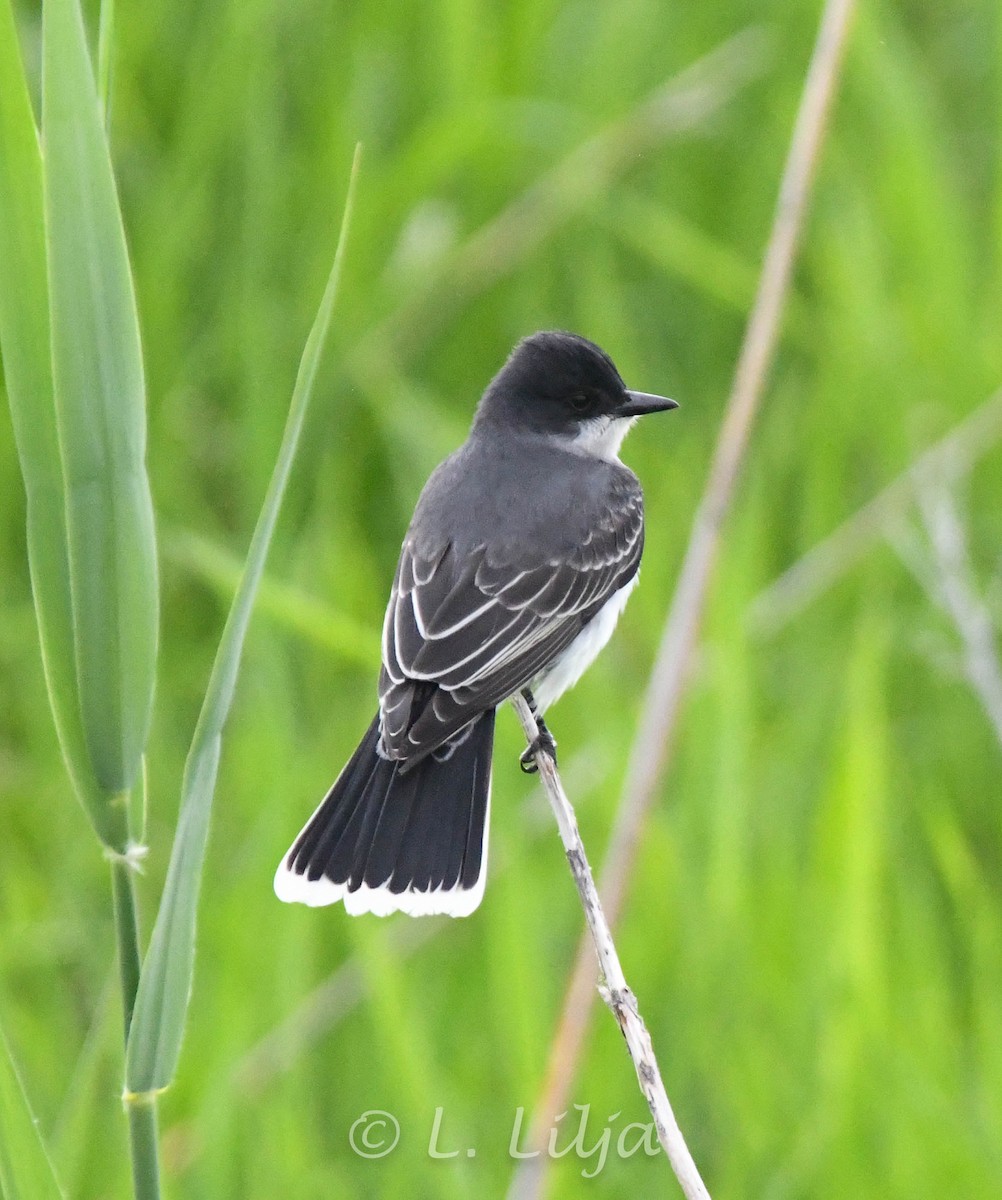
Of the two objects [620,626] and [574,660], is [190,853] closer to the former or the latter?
[574,660]

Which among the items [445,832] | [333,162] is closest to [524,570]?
[445,832]

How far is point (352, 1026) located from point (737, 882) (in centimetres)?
86

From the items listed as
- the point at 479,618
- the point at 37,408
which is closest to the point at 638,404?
the point at 479,618

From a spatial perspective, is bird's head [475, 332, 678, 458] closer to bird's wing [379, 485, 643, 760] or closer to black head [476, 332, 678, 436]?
black head [476, 332, 678, 436]

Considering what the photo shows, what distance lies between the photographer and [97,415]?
1.59 meters

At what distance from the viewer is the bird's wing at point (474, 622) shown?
10.0 feet

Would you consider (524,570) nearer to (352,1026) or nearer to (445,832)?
(445,832)

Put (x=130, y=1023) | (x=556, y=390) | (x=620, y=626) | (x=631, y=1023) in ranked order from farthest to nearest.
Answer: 1. (x=620, y=626)
2. (x=556, y=390)
3. (x=631, y=1023)
4. (x=130, y=1023)

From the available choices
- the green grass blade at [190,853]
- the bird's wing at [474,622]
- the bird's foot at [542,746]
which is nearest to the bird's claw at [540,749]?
the bird's foot at [542,746]

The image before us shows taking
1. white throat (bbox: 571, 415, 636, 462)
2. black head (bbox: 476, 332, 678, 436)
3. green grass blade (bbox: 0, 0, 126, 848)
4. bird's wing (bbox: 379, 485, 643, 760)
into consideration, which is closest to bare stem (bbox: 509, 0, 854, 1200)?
bird's wing (bbox: 379, 485, 643, 760)

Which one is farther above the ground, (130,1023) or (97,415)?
(97,415)

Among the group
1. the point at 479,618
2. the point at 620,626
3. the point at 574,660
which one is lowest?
the point at 620,626

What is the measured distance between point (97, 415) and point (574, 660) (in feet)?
6.84

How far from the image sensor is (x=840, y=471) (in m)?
4.82
